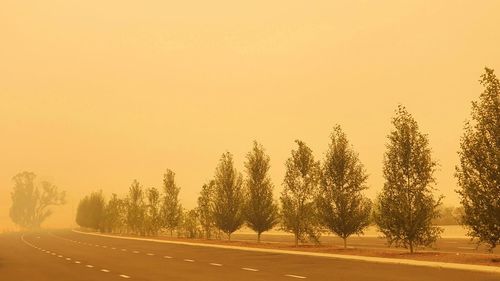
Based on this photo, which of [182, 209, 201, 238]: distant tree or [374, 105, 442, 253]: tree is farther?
[182, 209, 201, 238]: distant tree

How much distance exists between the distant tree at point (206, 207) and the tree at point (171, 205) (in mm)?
5109

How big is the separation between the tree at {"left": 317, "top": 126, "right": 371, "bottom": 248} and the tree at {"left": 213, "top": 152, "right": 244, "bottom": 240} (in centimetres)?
1179

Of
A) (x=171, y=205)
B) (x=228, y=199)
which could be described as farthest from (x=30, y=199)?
(x=228, y=199)

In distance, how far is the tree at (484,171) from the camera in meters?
20.9

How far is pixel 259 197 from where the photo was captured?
39.1 m

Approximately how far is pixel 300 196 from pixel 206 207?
14400 millimetres

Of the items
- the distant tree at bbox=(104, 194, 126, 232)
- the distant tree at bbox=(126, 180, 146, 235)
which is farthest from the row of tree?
the distant tree at bbox=(104, 194, 126, 232)

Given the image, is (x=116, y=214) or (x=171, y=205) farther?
(x=116, y=214)

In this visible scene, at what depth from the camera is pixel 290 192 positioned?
35.3m

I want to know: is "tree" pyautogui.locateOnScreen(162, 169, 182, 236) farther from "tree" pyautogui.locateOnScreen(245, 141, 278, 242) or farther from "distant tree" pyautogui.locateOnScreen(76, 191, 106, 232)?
"distant tree" pyautogui.locateOnScreen(76, 191, 106, 232)

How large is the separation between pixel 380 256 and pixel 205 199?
24.0 metres

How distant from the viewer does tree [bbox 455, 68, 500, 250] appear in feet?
68.5

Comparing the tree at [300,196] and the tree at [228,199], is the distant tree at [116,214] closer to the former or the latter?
the tree at [228,199]

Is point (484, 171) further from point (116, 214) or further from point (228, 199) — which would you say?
point (116, 214)
